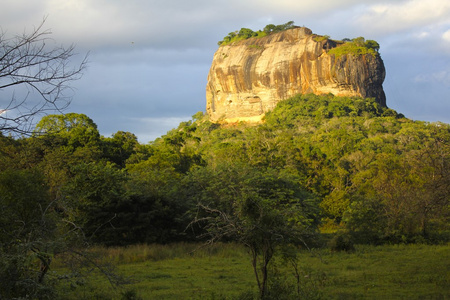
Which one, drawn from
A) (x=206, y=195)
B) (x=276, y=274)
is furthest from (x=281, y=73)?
(x=276, y=274)

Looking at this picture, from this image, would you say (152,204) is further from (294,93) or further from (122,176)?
(294,93)

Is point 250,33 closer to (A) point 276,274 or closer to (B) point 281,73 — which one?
(B) point 281,73

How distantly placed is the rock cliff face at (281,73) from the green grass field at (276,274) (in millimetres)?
68162

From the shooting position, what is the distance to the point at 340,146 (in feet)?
161

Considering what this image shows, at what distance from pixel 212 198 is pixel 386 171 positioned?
13.9m

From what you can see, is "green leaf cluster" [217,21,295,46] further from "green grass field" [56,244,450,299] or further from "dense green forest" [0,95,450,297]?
"green grass field" [56,244,450,299]

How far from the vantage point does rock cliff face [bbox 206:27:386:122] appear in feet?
287

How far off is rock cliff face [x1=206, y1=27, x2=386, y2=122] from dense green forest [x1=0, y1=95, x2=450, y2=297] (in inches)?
943

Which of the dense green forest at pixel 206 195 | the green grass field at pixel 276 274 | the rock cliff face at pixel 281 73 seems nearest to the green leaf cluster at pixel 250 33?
the rock cliff face at pixel 281 73

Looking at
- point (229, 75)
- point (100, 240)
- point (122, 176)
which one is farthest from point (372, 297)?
point (229, 75)

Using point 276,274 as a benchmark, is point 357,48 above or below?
above

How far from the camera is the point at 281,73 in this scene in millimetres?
91125

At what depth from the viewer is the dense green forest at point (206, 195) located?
787 cm

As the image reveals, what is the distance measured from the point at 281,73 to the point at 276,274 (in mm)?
83232
